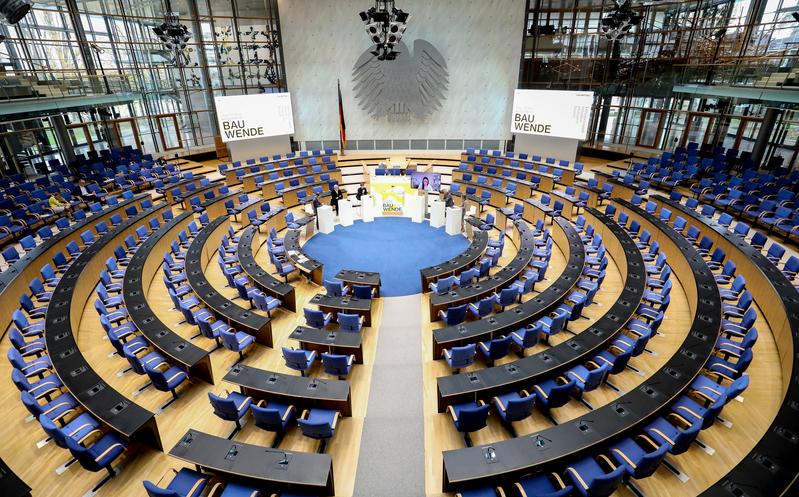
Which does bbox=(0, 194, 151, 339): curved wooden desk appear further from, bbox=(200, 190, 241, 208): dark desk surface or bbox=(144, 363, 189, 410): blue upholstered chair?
bbox=(144, 363, 189, 410): blue upholstered chair

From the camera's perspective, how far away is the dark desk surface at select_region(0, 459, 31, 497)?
4020mm

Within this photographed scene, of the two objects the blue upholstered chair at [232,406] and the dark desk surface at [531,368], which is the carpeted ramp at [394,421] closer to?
the dark desk surface at [531,368]

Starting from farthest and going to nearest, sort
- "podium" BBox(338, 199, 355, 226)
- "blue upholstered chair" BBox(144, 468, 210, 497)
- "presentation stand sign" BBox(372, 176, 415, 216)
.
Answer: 1. "presentation stand sign" BBox(372, 176, 415, 216)
2. "podium" BBox(338, 199, 355, 226)
3. "blue upholstered chair" BBox(144, 468, 210, 497)

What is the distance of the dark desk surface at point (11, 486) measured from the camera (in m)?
4.02

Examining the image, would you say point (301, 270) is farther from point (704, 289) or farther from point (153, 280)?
point (704, 289)

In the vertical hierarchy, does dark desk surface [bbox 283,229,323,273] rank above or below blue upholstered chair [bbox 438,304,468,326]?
above

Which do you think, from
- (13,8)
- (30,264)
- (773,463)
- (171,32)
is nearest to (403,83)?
(171,32)

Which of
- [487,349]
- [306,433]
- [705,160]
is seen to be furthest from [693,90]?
[306,433]

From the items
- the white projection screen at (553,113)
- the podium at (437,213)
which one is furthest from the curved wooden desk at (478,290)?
the white projection screen at (553,113)

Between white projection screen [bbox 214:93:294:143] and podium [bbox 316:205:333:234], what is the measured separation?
729 cm

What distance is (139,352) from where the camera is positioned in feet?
24.3

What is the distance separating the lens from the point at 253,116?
18328 millimetres

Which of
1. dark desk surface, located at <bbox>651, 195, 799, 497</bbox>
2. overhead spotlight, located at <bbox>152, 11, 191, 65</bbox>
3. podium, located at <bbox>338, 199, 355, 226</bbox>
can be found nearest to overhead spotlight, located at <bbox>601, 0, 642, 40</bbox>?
podium, located at <bbox>338, 199, 355, 226</bbox>

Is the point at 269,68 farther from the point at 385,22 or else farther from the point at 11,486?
the point at 11,486
